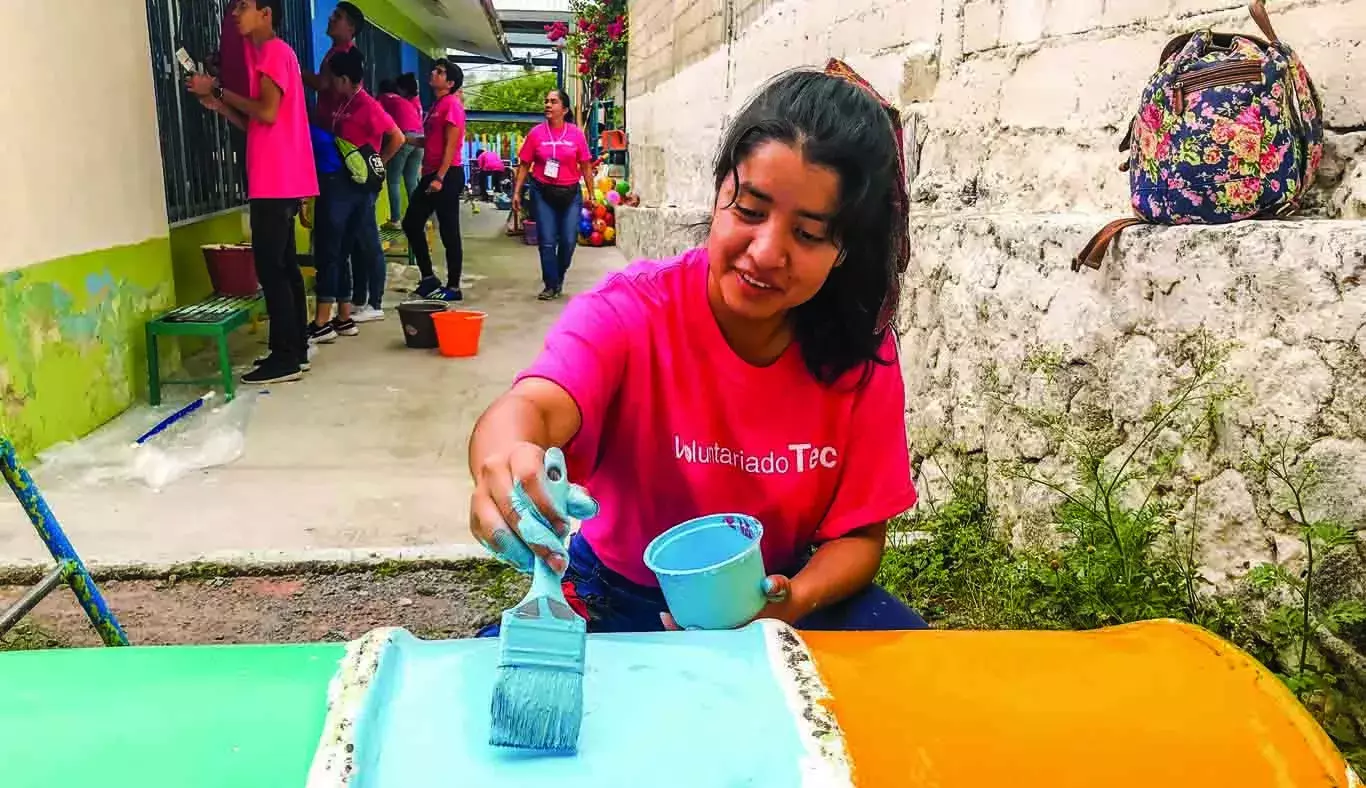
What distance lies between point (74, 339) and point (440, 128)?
3.99 m

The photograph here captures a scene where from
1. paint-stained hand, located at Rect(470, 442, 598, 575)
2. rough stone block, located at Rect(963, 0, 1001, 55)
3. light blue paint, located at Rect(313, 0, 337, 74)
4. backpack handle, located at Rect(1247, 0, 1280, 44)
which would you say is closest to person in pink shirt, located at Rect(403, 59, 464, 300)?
light blue paint, located at Rect(313, 0, 337, 74)

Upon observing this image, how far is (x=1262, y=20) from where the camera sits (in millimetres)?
1931

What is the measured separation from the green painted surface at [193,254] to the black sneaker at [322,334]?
583 mm

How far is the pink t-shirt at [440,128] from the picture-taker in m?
7.30

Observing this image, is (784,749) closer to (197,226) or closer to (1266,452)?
(1266,452)

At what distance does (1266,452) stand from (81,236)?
3815 millimetres

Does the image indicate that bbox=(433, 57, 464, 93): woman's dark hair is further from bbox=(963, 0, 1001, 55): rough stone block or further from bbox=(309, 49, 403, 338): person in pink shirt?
bbox=(963, 0, 1001, 55): rough stone block

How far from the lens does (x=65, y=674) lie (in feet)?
2.97

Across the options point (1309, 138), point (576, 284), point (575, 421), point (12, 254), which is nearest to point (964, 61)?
point (1309, 138)

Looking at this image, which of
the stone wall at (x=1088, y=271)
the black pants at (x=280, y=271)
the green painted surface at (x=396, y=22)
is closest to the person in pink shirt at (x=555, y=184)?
the black pants at (x=280, y=271)

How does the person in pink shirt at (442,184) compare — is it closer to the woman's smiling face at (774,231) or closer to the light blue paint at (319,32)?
the light blue paint at (319,32)

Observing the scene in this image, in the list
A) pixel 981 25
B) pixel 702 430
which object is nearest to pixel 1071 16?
pixel 981 25

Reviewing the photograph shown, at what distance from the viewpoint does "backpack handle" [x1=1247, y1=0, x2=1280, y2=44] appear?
192 cm

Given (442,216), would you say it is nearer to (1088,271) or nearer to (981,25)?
(981,25)
